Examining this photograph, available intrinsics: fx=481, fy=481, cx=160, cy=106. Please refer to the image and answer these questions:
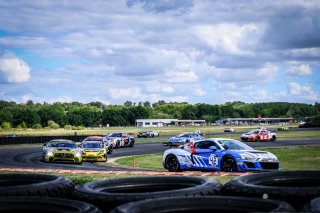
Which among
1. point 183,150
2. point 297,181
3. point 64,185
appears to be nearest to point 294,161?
point 183,150

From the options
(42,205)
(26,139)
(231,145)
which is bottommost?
(26,139)

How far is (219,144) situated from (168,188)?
11.0m

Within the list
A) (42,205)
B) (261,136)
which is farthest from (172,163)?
(261,136)

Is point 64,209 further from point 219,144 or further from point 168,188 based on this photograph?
point 219,144

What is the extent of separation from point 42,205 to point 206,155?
1319 cm

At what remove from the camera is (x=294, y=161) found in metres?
24.7

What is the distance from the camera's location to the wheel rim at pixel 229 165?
16625 mm

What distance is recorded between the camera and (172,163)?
18.3m

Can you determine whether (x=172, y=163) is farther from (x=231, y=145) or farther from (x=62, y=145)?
(x=62, y=145)

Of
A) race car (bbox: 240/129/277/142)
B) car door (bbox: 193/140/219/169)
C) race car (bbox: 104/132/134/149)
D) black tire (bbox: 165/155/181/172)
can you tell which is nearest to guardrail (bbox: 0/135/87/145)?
race car (bbox: 104/132/134/149)

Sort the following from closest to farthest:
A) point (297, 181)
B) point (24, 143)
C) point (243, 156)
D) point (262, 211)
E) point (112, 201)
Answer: point (262, 211)
point (112, 201)
point (297, 181)
point (243, 156)
point (24, 143)

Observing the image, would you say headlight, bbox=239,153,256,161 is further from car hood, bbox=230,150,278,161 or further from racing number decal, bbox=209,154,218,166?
racing number decal, bbox=209,154,218,166

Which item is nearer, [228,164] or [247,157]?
[247,157]

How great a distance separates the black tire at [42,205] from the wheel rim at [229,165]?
41.3 feet
